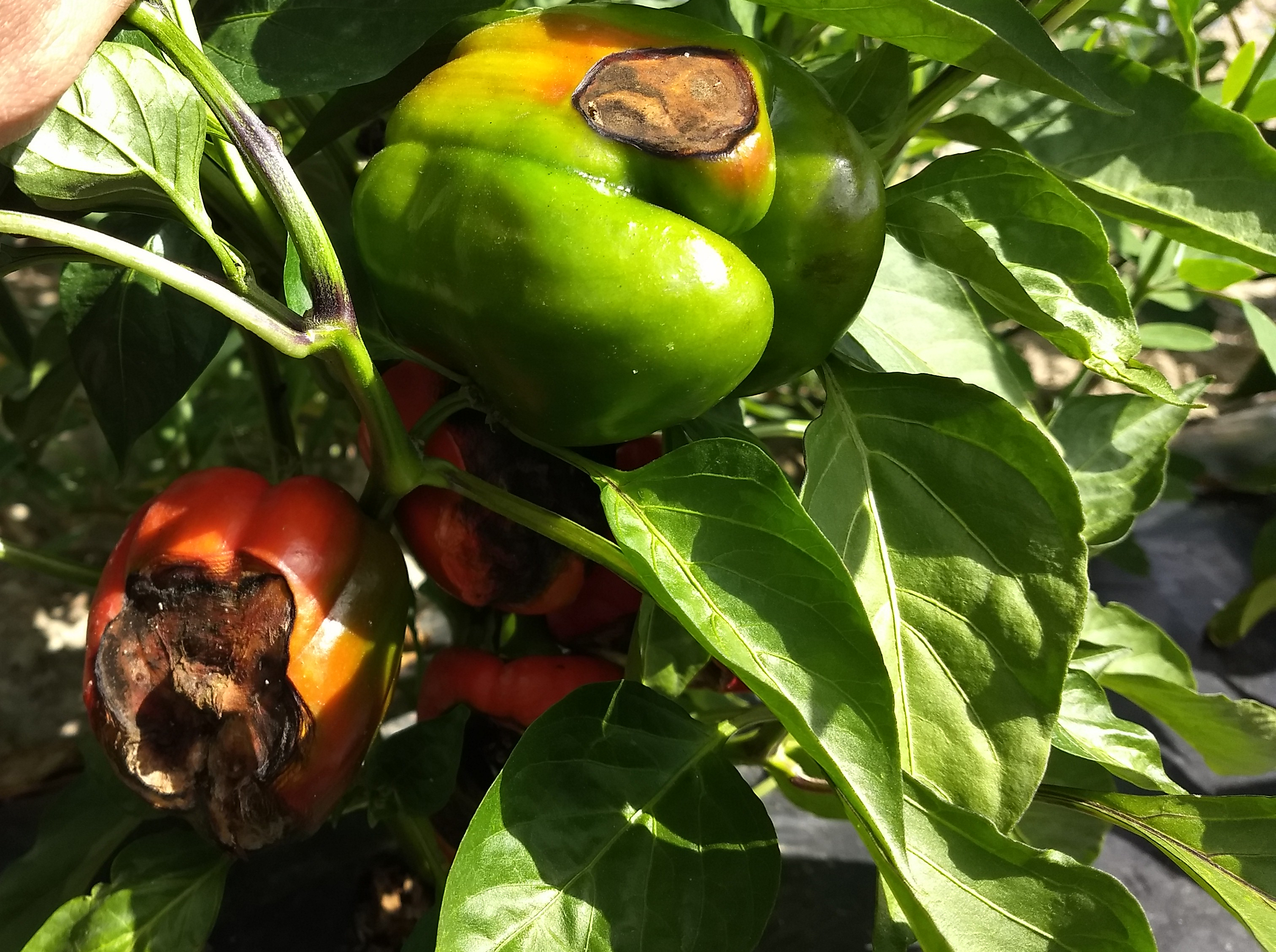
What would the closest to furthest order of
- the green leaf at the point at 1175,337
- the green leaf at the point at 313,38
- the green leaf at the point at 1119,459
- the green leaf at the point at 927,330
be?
the green leaf at the point at 313,38 → the green leaf at the point at 927,330 → the green leaf at the point at 1119,459 → the green leaf at the point at 1175,337

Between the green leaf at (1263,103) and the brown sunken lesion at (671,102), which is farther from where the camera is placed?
the green leaf at (1263,103)

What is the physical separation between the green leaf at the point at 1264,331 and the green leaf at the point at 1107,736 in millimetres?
413

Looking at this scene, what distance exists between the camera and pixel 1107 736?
0.53 m

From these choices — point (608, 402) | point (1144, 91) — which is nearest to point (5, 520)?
point (608, 402)

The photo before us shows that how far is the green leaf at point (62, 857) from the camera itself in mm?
603

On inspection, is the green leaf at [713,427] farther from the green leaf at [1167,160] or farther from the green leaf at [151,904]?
the green leaf at [151,904]

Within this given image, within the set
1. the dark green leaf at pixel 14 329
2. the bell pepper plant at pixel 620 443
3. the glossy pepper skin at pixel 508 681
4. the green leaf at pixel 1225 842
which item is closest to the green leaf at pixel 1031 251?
the bell pepper plant at pixel 620 443

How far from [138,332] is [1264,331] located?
0.89 metres

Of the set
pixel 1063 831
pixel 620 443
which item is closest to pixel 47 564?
pixel 620 443

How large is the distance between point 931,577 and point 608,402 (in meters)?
0.17

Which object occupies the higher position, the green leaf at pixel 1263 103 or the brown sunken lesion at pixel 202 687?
the green leaf at pixel 1263 103

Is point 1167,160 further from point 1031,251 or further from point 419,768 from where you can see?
point 419,768

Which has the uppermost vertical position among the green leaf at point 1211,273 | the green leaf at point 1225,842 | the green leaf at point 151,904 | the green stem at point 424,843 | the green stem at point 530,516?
the green stem at point 530,516

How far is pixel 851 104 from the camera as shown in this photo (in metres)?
0.49
